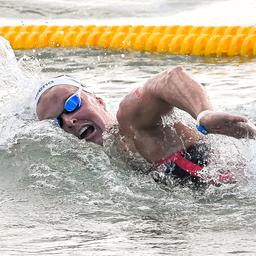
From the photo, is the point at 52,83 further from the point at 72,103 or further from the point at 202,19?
the point at 202,19

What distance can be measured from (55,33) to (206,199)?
4.75m

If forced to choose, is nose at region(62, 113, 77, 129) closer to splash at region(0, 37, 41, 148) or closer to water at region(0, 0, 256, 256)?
water at region(0, 0, 256, 256)

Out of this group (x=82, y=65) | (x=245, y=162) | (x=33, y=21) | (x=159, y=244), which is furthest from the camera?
(x=33, y=21)

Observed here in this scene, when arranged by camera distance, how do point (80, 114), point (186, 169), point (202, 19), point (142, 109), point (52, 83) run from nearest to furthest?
point (142, 109) < point (186, 169) < point (80, 114) < point (52, 83) < point (202, 19)

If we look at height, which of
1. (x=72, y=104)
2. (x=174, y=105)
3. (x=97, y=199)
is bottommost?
(x=97, y=199)

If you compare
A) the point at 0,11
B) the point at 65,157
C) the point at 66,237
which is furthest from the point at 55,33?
the point at 66,237

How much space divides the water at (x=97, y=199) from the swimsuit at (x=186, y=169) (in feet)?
0.21

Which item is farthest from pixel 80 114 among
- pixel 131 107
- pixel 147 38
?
pixel 147 38

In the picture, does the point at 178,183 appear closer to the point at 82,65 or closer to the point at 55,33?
the point at 82,65

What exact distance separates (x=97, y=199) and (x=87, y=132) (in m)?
0.62

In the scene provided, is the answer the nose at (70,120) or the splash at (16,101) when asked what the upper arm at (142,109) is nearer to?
the nose at (70,120)

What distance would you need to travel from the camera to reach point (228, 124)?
348cm

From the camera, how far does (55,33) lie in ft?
28.3

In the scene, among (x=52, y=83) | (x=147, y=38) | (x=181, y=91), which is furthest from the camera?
(x=147, y=38)
